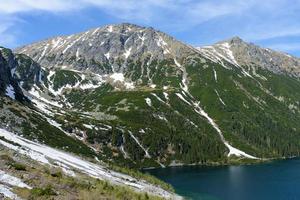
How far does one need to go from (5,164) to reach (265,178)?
17085 cm

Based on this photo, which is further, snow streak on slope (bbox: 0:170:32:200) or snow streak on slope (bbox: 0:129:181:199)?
snow streak on slope (bbox: 0:129:181:199)

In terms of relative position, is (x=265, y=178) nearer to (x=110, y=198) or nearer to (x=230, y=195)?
(x=230, y=195)

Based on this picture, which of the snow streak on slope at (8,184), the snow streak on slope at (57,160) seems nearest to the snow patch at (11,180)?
the snow streak on slope at (8,184)

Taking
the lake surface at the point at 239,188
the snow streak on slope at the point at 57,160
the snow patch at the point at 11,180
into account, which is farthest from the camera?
the lake surface at the point at 239,188

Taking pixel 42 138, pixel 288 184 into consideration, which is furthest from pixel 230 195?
pixel 42 138

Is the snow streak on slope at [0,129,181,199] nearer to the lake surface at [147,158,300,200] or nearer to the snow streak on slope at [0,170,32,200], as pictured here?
the snow streak on slope at [0,170,32,200]

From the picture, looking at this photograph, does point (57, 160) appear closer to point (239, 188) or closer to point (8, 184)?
point (8, 184)

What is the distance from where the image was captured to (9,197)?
3369cm

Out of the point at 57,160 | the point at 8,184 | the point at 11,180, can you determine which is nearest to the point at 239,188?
the point at 57,160

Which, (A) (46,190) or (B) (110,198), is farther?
(B) (110,198)

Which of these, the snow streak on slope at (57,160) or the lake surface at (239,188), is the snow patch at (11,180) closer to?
the snow streak on slope at (57,160)

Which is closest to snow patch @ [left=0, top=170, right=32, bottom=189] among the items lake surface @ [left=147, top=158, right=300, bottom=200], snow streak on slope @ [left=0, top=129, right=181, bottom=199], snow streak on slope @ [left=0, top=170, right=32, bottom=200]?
snow streak on slope @ [left=0, top=170, right=32, bottom=200]

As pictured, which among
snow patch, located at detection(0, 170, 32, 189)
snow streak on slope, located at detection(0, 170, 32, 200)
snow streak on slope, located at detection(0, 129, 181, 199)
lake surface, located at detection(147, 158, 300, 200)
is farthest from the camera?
lake surface, located at detection(147, 158, 300, 200)

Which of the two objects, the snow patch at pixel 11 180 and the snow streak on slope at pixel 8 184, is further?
the snow patch at pixel 11 180
